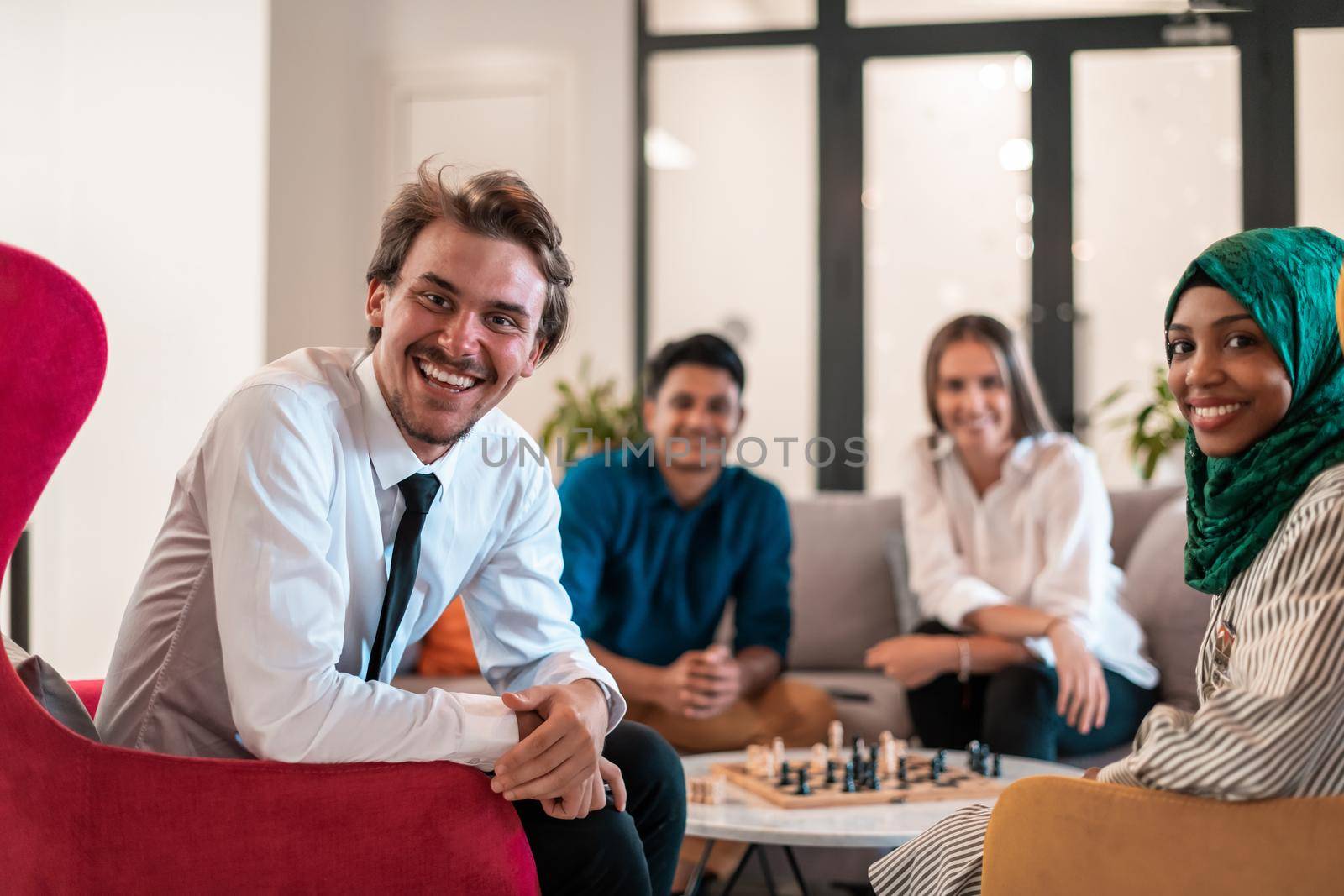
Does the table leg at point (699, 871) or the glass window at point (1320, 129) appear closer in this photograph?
the table leg at point (699, 871)

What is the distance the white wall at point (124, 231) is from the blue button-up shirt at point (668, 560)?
1933mm

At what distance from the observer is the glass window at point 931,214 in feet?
16.0

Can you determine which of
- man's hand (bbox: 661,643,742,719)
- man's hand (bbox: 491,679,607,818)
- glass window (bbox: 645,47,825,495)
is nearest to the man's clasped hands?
man's hand (bbox: 491,679,607,818)

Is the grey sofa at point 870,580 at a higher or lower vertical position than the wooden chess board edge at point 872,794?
higher

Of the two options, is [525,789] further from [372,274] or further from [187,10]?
[187,10]

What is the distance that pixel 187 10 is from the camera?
423 cm

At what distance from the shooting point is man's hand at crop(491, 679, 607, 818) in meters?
1.31

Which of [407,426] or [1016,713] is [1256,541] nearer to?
[407,426]

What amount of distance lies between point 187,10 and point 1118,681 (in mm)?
3667

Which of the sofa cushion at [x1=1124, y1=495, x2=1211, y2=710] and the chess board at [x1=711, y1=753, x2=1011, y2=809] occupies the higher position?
the sofa cushion at [x1=1124, y1=495, x2=1211, y2=710]

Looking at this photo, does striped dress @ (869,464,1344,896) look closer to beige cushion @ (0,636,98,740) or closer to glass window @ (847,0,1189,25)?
beige cushion @ (0,636,98,740)

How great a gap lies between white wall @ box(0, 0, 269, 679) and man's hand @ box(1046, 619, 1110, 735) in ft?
9.80

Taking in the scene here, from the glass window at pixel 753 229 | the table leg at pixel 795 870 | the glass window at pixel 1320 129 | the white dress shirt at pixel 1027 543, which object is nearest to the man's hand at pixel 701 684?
the table leg at pixel 795 870

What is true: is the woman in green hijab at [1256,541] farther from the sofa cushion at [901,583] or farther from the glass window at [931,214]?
the glass window at [931,214]
